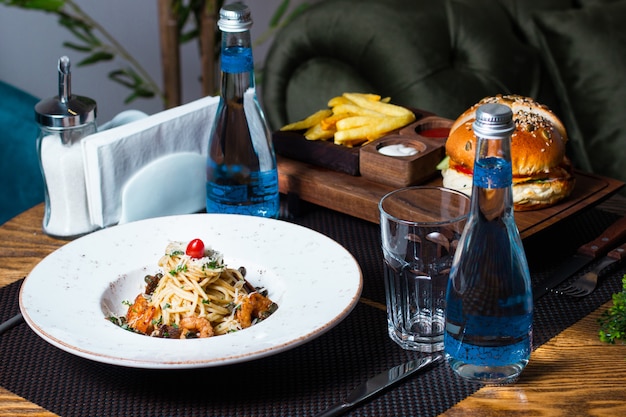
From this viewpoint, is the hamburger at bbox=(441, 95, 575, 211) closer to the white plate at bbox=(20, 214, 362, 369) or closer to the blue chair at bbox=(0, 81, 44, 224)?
the white plate at bbox=(20, 214, 362, 369)

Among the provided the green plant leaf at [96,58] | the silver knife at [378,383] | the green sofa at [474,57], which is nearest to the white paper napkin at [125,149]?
the silver knife at [378,383]

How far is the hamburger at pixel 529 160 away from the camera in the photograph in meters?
1.47

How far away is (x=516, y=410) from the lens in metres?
1.04

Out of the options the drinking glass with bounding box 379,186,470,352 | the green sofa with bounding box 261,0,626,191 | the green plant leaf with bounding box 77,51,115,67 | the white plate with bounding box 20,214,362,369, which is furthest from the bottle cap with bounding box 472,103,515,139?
the green plant leaf with bounding box 77,51,115,67

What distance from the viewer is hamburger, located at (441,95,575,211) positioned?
4.83ft

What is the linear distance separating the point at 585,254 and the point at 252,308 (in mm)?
558

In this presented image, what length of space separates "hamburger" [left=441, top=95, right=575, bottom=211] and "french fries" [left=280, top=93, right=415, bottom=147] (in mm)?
170

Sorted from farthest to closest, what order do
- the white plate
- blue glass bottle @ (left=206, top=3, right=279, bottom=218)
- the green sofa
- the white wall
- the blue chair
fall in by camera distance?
1. the white wall
2. the green sofa
3. the blue chair
4. blue glass bottle @ (left=206, top=3, right=279, bottom=218)
5. the white plate

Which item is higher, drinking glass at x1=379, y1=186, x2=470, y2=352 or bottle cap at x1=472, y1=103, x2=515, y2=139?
bottle cap at x1=472, y1=103, x2=515, y2=139

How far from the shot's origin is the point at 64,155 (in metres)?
1.49

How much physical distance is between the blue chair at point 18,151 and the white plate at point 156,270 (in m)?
0.95

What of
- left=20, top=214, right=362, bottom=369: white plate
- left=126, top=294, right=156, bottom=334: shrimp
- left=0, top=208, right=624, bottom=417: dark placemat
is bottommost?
left=0, top=208, right=624, bottom=417: dark placemat

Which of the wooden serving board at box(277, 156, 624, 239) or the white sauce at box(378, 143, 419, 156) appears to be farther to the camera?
the white sauce at box(378, 143, 419, 156)

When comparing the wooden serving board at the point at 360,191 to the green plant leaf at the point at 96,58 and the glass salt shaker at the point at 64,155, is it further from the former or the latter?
the green plant leaf at the point at 96,58
